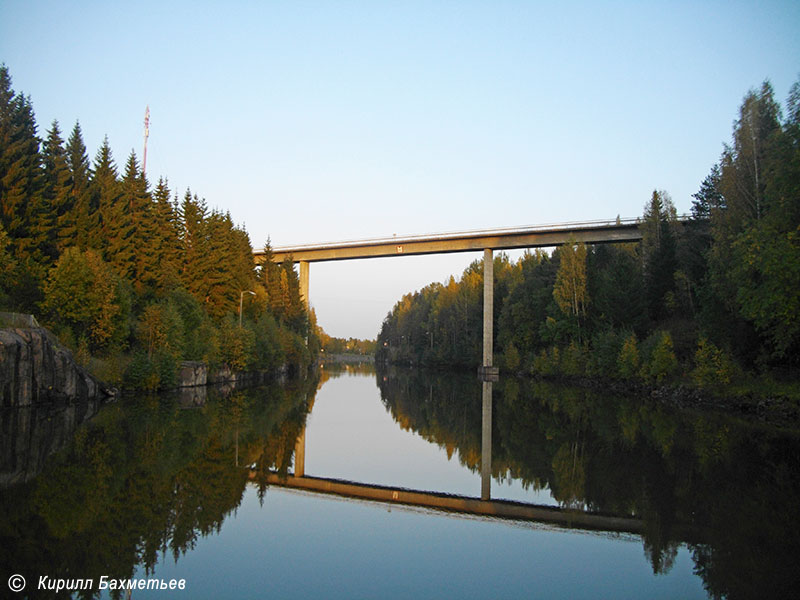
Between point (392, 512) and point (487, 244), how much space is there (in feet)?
175

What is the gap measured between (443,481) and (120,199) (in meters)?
39.6

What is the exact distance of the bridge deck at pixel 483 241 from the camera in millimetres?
57131

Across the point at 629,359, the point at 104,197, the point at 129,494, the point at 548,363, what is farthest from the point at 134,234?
the point at 129,494

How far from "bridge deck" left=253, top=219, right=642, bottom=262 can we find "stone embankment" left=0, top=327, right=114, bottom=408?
4197 cm

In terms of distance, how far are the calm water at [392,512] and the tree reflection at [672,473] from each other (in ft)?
0.17

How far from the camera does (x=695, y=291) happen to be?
3912 cm

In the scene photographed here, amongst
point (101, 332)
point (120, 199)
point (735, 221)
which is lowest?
point (101, 332)

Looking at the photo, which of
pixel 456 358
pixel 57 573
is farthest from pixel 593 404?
pixel 456 358

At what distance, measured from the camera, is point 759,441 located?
1833 centimetres

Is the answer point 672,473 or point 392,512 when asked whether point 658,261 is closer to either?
point 672,473

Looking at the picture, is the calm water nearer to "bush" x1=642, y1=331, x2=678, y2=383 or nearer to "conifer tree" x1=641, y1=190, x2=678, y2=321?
"bush" x1=642, y1=331, x2=678, y2=383

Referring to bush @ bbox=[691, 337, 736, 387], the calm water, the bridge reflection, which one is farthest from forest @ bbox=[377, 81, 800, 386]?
the bridge reflection

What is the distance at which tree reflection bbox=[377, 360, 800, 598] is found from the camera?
778 centimetres

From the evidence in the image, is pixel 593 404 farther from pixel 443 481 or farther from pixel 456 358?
pixel 456 358
